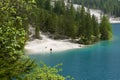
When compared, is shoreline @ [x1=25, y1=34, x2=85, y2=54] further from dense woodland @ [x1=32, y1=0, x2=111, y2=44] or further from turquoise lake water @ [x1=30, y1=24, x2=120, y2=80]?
turquoise lake water @ [x1=30, y1=24, x2=120, y2=80]

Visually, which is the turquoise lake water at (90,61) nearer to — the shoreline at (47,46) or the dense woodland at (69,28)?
the shoreline at (47,46)

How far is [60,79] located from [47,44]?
90.8m

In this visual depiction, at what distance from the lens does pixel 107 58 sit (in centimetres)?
8756

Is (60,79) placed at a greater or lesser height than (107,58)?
greater

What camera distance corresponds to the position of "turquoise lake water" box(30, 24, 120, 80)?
215 feet

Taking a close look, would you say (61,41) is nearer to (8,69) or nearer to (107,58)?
(107,58)

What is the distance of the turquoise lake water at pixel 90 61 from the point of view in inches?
2578

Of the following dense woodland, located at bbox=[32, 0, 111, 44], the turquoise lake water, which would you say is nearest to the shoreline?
dense woodland, located at bbox=[32, 0, 111, 44]

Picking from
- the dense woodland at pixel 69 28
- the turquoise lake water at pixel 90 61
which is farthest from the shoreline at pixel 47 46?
the turquoise lake water at pixel 90 61

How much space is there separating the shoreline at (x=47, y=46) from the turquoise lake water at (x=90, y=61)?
4965 millimetres

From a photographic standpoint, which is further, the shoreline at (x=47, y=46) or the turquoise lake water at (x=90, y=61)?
the shoreline at (x=47, y=46)

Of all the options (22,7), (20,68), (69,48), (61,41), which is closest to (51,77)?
(20,68)

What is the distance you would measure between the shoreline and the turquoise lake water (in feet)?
16.3

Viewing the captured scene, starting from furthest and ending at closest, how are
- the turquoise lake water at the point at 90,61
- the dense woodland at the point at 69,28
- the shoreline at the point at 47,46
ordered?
the dense woodland at the point at 69,28 → the shoreline at the point at 47,46 → the turquoise lake water at the point at 90,61
